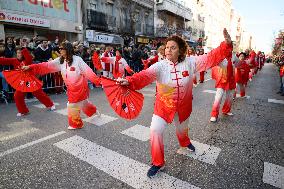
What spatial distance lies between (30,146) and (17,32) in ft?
49.0

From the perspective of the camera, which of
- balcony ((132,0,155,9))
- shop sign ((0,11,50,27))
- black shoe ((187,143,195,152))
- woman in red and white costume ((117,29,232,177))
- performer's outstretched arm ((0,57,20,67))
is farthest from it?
balcony ((132,0,155,9))

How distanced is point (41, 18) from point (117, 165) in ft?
55.7

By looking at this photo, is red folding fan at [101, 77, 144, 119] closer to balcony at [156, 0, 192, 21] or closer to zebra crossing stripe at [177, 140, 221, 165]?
zebra crossing stripe at [177, 140, 221, 165]

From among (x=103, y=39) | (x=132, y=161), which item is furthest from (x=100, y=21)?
(x=132, y=161)

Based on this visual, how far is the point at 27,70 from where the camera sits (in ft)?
17.9

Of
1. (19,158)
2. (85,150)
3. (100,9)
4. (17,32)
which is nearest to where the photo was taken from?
(19,158)

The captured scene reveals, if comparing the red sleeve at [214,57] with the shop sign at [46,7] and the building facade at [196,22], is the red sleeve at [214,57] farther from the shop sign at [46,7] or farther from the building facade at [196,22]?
the building facade at [196,22]

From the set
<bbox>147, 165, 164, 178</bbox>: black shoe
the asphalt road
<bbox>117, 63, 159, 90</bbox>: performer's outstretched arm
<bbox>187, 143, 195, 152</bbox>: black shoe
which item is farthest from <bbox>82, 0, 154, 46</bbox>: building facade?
<bbox>147, 165, 164, 178</bbox>: black shoe

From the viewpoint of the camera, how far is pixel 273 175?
3.66 metres

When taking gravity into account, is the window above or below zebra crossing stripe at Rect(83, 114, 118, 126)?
above

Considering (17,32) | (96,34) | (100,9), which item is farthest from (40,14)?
(100,9)

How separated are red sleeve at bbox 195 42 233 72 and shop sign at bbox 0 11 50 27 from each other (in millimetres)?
15328

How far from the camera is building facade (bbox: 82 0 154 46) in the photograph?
77.8 ft

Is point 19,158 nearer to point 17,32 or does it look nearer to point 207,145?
point 207,145
